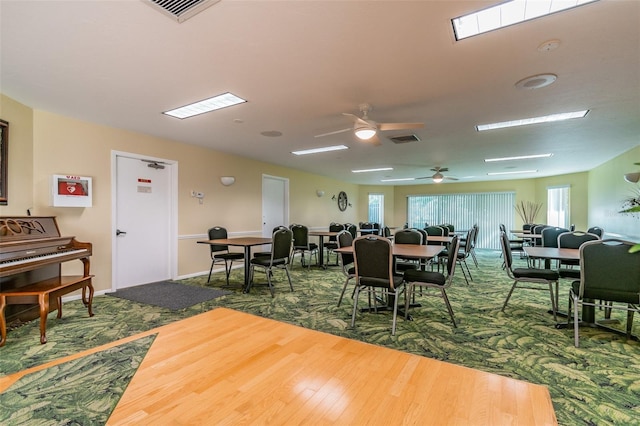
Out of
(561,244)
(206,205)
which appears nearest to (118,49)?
(206,205)

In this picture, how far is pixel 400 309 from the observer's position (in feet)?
12.0

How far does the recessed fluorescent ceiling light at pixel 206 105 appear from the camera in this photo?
3452 mm

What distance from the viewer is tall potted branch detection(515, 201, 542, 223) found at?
10.2m

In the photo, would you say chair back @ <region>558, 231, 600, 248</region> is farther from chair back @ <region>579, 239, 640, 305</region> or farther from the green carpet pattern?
the green carpet pattern

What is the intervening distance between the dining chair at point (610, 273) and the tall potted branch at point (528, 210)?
8.85 metres

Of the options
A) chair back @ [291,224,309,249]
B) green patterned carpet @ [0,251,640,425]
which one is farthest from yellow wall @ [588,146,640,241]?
chair back @ [291,224,309,249]

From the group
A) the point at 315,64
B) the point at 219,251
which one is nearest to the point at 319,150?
the point at 219,251

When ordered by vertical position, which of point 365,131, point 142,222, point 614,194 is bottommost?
point 142,222

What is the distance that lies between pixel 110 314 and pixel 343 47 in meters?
3.93

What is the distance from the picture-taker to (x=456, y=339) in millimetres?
2848

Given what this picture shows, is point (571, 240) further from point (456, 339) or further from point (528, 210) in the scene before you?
point (528, 210)

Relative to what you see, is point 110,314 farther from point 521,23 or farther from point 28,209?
point 521,23

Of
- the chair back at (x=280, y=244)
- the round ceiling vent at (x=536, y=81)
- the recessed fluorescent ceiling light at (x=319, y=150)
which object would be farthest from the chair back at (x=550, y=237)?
the chair back at (x=280, y=244)

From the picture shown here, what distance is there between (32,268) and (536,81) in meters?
5.17
